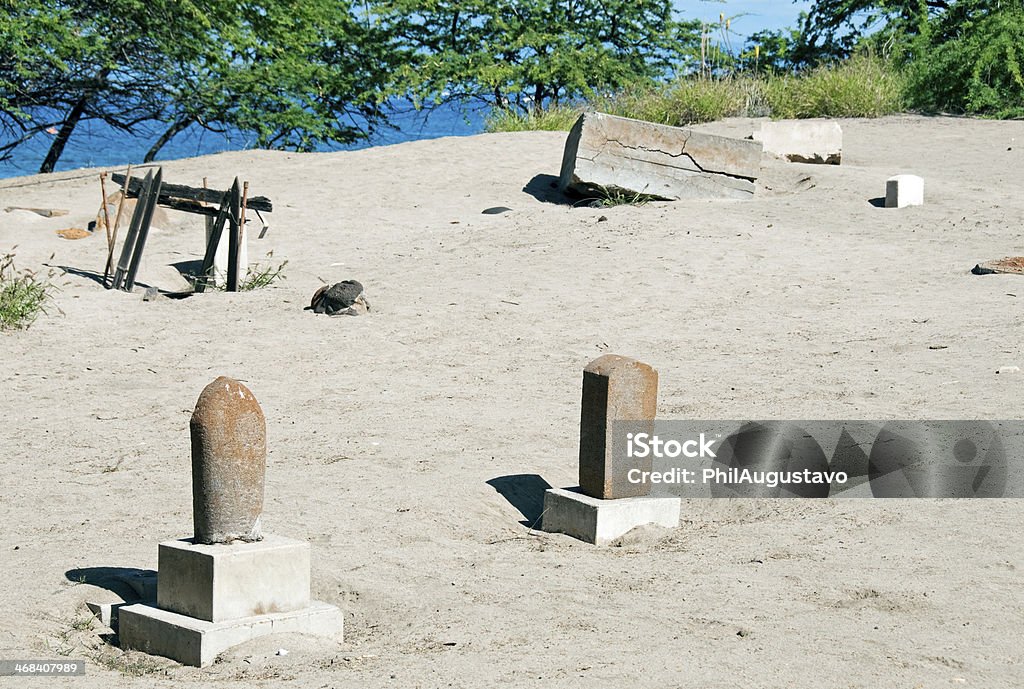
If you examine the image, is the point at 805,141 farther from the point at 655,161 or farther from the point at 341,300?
the point at 341,300

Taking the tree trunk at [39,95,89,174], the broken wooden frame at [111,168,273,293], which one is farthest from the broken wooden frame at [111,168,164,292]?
the tree trunk at [39,95,89,174]

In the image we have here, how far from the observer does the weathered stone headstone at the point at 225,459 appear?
409 centimetres

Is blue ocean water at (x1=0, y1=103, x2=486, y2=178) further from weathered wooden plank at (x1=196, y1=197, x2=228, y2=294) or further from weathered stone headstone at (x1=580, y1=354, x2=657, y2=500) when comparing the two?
weathered stone headstone at (x1=580, y1=354, x2=657, y2=500)

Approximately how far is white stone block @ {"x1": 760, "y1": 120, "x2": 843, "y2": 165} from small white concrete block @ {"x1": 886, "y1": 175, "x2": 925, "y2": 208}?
253cm

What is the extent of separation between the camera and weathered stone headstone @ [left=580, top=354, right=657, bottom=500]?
5188 mm

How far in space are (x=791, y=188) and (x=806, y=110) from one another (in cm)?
506

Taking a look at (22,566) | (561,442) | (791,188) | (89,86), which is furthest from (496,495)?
(89,86)

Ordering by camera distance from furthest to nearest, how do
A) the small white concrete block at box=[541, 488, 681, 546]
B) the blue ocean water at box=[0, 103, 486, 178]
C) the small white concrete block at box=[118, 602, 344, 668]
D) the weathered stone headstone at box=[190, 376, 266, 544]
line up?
the blue ocean water at box=[0, 103, 486, 178] < the small white concrete block at box=[541, 488, 681, 546] < the weathered stone headstone at box=[190, 376, 266, 544] < the small white concrete block at box=[118, 602, 344, 668]

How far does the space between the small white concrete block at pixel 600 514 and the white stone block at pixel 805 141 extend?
32.5ft

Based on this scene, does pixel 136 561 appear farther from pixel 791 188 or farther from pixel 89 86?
pixel 89 86

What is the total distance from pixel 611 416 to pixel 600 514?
0.43 m

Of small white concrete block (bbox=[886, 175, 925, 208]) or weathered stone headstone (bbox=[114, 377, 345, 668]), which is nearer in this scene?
weathered stone headstone (bbox=[114, 377, 345, 668])

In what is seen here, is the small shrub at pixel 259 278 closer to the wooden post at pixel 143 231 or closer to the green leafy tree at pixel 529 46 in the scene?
the wooden post at pixel 143 231

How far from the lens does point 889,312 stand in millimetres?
8695
